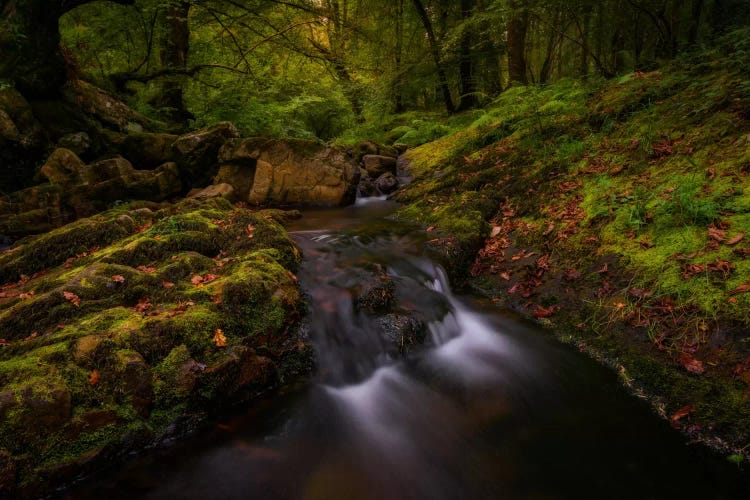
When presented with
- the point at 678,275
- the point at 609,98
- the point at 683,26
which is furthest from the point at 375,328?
Answer: the point at 683,26

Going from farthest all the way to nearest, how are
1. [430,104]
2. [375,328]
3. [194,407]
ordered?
[430,104] → [375,328] → [194,407]

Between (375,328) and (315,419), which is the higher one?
(375,328)

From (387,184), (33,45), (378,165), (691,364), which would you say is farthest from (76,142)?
(691,364)

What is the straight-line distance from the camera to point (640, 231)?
3.64 metres

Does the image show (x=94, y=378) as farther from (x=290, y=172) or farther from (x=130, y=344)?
(x=290, y=172)

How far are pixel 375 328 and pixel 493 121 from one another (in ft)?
23.4

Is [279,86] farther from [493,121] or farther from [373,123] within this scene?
[373,123]

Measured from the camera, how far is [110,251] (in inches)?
153

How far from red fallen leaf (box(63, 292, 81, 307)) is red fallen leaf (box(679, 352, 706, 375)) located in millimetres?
4635

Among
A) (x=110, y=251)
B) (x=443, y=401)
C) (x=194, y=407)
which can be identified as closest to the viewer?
(x=194, y=407)

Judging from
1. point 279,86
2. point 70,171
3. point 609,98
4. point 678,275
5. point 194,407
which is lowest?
point 194,407

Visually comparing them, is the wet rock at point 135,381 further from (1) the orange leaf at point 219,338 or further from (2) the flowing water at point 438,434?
(1) the orange leaf at point 219,338

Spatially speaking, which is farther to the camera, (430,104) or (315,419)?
(430,104)

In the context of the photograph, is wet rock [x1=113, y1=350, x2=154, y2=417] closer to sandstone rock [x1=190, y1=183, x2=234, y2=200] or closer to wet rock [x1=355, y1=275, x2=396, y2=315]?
wet rock [x1=355, y1=275, x2=396, y2=315]
